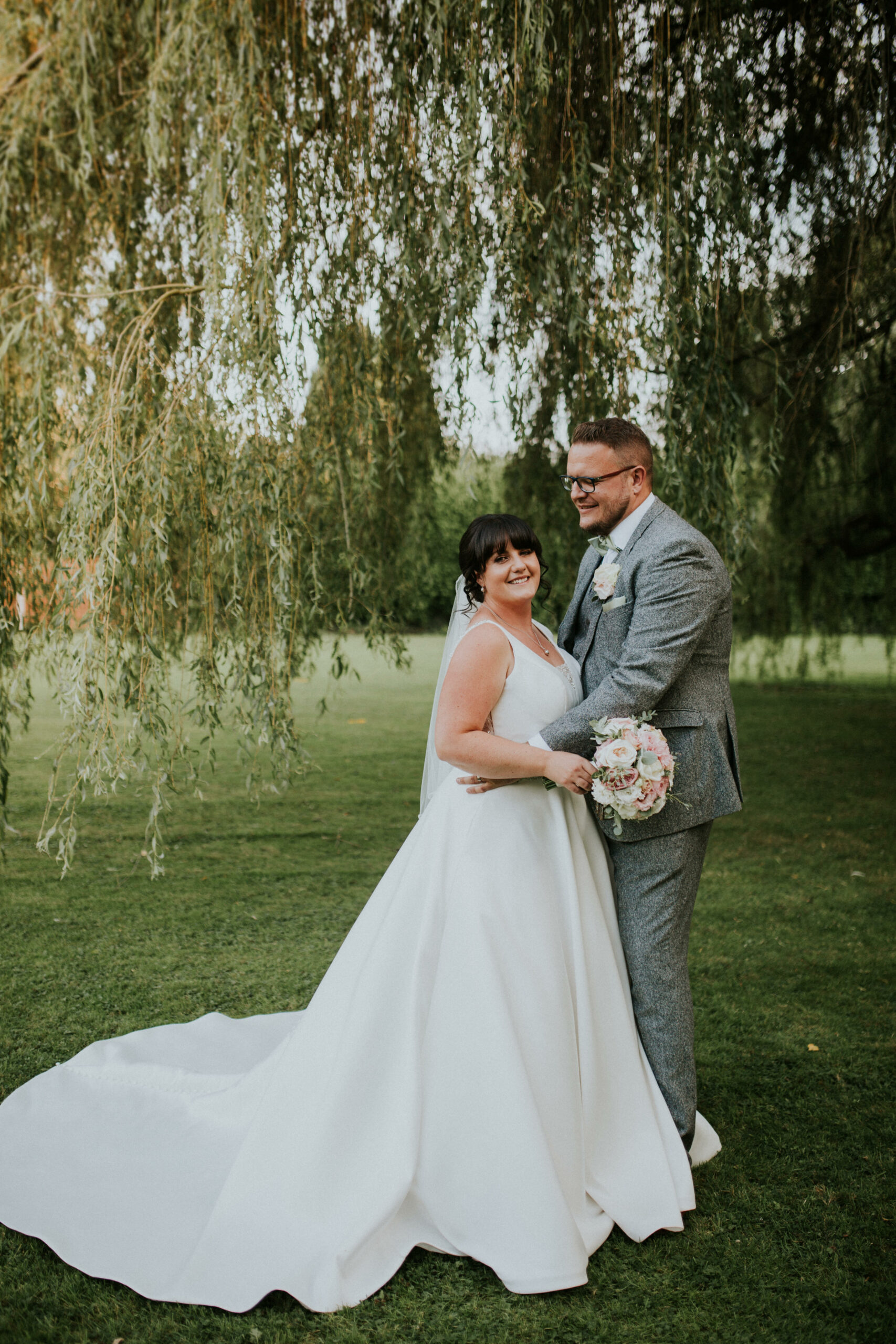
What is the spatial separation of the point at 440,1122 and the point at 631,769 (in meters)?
0.83

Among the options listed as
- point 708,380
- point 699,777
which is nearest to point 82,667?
point 699,777

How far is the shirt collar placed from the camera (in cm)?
253

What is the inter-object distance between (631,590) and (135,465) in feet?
6.27

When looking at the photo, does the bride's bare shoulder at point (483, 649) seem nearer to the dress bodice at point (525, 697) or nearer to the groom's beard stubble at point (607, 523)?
the dress bodice at point (525, 697)

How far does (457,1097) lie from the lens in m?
2.22

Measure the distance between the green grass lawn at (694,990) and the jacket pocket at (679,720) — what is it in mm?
1096

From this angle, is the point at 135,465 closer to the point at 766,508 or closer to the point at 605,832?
the point at 605,832

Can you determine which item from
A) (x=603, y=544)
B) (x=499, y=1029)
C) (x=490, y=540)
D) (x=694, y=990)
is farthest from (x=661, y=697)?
(x=694, y=990)

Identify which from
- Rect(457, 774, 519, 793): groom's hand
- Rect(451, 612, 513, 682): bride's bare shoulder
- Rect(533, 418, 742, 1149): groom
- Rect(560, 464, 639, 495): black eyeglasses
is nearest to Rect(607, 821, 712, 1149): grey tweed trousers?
Rect(533, 418, 742, 1149): groom

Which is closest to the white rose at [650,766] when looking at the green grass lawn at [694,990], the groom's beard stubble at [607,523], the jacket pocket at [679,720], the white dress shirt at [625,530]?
the jacket pocket at [679,720]

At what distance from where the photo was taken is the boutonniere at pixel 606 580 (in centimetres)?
245

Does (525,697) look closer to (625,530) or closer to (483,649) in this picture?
(483,649)

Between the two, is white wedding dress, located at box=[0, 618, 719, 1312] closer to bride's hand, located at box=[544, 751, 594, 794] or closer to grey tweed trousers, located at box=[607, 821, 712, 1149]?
grey tweed trousers, located at box=[607, 821, 712, 1149]

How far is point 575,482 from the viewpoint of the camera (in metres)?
2.55
